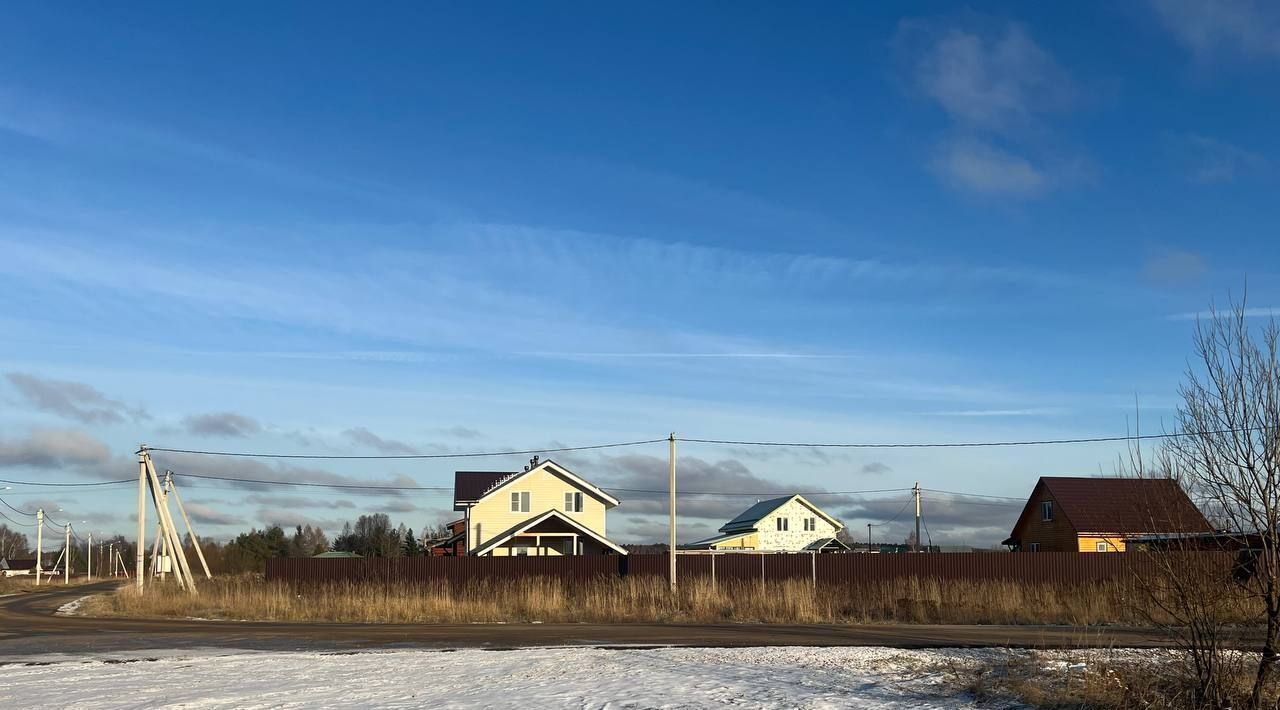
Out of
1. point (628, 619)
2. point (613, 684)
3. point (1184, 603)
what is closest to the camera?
point (1184, 603)

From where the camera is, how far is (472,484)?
5906 centimetres

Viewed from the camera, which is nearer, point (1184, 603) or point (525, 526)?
point (1184, 603)

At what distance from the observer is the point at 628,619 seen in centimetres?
2753

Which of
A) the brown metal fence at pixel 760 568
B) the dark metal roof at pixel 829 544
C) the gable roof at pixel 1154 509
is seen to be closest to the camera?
the gable roof at pixel 1154 509

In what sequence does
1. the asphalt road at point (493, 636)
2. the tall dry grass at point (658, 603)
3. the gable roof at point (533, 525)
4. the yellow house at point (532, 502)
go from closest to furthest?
1. the asphalt road at point (493, 636)
2. the tall dry grass at point (658, 603)
3. the gable roof at point (533, 525)
4. the yellow house at point (532, 502)

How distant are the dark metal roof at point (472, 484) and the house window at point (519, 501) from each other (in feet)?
7.89

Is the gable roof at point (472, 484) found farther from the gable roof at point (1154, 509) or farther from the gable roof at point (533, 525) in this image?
the gable roof at point (1154, 509)

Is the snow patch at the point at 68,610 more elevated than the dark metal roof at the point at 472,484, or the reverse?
the dark metal roof at the point at 472,484

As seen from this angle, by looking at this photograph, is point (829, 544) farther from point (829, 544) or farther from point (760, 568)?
point (760, 568)

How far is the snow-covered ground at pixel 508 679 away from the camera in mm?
10602

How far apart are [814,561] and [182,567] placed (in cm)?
2583

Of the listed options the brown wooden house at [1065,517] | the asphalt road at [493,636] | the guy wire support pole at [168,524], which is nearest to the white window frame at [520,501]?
the guy wire support pole at [168,524]

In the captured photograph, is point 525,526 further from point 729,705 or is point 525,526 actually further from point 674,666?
point 729,705

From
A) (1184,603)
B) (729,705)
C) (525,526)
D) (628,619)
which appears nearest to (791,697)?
(729,705)
